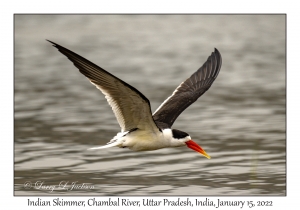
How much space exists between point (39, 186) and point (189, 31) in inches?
724

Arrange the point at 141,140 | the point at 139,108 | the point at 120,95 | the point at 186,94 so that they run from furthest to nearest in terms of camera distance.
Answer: the point at 186,94 < the point at 141,140 < the point at 139,108 < the point at 120,95

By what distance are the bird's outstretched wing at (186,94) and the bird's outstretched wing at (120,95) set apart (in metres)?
0.84

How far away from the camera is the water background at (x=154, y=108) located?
30.3ft

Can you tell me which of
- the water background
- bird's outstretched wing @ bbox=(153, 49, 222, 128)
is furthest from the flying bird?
the water background

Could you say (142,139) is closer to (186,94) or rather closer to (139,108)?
(139,108)

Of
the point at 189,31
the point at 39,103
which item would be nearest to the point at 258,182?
the point at 39,103

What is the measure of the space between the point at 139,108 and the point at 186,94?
2.35 metres

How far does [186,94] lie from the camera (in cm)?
995

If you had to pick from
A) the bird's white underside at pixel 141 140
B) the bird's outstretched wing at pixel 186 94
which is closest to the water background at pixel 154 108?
the bird's white underside at pixel 141 140

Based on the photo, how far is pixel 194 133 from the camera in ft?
39.1

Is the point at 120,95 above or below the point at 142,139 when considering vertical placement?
above

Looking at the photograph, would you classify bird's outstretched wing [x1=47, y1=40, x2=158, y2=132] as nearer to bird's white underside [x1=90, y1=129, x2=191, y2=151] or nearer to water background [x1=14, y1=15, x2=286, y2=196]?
bird's white underside [x1=90, y1=129, x2=191, y2=151]

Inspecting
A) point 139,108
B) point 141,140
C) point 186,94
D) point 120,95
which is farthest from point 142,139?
point 186,94
